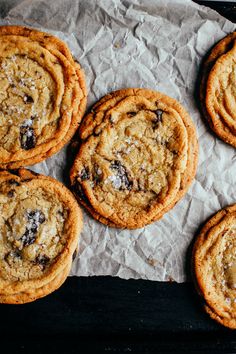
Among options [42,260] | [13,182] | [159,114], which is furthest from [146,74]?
[42,260]

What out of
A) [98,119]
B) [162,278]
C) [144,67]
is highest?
[144,67]

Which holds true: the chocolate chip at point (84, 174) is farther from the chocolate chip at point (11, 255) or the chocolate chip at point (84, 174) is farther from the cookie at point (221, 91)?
the cookie at point (221, 91)

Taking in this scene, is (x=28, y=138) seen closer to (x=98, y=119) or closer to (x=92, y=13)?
(x=98, y=119)

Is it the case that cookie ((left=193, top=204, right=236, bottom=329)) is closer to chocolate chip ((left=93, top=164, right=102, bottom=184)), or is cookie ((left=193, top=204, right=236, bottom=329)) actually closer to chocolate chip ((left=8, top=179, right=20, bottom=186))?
chocolate chip ((left=93, top=164, right=102, bottom=184))

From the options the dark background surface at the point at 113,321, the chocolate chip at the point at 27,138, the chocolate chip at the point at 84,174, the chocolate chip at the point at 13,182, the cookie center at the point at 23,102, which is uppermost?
the cookie center at the point at 23,102

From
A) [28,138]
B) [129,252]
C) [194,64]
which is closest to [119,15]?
[194,64]

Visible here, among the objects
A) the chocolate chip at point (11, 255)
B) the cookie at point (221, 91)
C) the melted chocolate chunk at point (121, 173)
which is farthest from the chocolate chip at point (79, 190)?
the cookie at point (221, 91)

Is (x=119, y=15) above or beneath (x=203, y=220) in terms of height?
above
